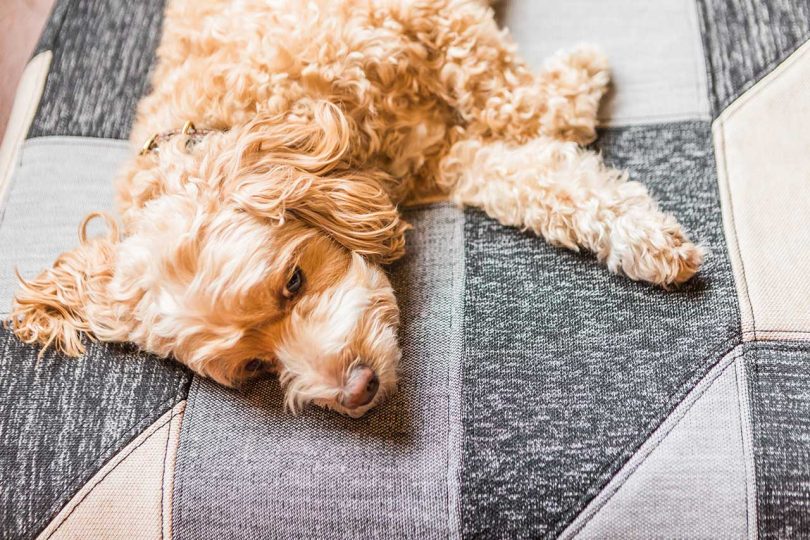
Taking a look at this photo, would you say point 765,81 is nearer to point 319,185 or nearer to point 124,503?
point 319,185

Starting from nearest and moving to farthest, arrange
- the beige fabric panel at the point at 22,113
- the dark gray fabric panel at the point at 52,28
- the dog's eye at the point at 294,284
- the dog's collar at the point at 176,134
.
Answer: the dog's eye at the point at 294,284, the dog's collar at the point at 176,134, the beige fabric panel at the point at 22,113, the dark gray fabric panel at the point at 52,28

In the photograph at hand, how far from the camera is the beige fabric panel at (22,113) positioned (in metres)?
2.24

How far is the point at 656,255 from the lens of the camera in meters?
1.74

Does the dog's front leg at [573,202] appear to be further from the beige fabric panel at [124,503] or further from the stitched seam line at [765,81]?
the beige fabric panel at [124,503]

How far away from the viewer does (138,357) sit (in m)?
1.81

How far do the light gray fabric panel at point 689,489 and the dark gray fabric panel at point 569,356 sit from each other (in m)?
0.05

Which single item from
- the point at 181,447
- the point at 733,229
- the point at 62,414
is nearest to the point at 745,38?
the point at 733,229

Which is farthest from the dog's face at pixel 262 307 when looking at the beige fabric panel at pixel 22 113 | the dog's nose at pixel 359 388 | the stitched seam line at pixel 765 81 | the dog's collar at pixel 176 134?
the stitched seam line at pixel 765 81

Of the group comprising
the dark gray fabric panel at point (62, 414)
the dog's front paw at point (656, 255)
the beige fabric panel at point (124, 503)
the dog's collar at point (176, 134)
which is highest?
the dog's collar at point (176, 134)

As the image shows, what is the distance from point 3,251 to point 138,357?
24.1 inches

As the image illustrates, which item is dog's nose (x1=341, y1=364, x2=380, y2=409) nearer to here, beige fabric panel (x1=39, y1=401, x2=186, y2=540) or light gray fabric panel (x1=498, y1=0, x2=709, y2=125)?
beige fabric panel (x1=39, y1=401, x2=186, y2=540)

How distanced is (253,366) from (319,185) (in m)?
0.50

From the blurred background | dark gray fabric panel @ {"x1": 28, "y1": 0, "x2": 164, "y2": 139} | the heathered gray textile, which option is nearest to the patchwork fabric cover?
the heathered gray textile

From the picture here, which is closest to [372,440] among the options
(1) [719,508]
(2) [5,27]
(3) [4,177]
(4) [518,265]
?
(4) [518,265]
